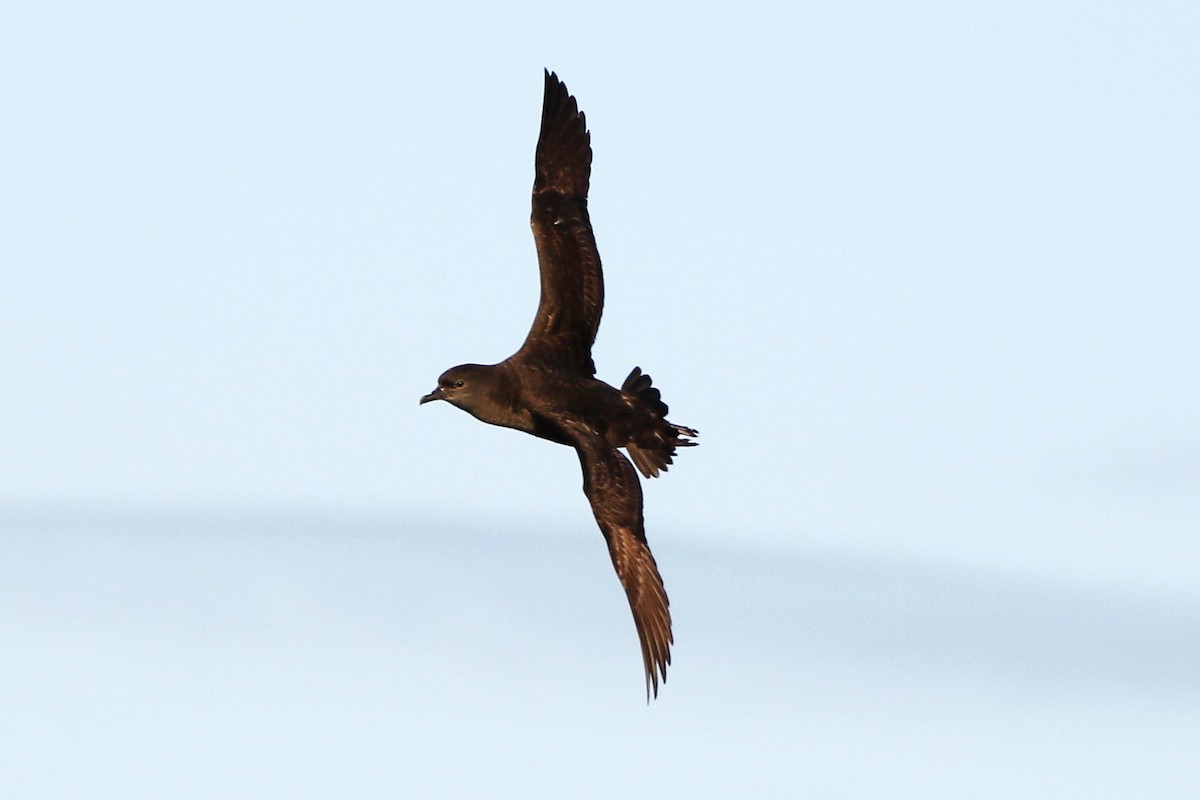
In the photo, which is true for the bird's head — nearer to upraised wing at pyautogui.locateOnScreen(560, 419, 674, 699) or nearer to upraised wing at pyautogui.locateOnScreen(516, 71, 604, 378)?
upraised wing at pyautogui.locateOnScreen(516, 71, 604, 378)

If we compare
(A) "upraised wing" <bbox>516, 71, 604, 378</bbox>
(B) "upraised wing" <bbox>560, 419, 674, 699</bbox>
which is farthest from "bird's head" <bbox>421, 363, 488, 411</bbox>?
(B) "upraised wing" <bbox>560, 419, 674, 699</bbox>

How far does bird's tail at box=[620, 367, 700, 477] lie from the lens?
98.9ft

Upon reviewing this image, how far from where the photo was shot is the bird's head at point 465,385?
30281mm

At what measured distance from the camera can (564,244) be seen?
3117 centimetres

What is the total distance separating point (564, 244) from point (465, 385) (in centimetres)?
219

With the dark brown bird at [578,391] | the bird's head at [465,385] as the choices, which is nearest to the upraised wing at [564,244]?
the dark brown bird at [578,391]

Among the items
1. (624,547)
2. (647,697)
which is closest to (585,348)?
(624,547)

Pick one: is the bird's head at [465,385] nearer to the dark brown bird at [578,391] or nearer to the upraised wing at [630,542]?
→ the dark brown bird at [578,391]

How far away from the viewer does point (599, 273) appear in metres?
31.2

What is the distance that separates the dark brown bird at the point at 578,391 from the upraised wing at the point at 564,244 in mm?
12

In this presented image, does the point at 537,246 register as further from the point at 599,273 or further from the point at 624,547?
the point at 624,547

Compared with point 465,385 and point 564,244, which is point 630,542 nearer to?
point 465,385

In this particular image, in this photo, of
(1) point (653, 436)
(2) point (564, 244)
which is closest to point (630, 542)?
(1) point (653, 436)

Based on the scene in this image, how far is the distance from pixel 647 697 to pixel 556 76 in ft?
27.4
